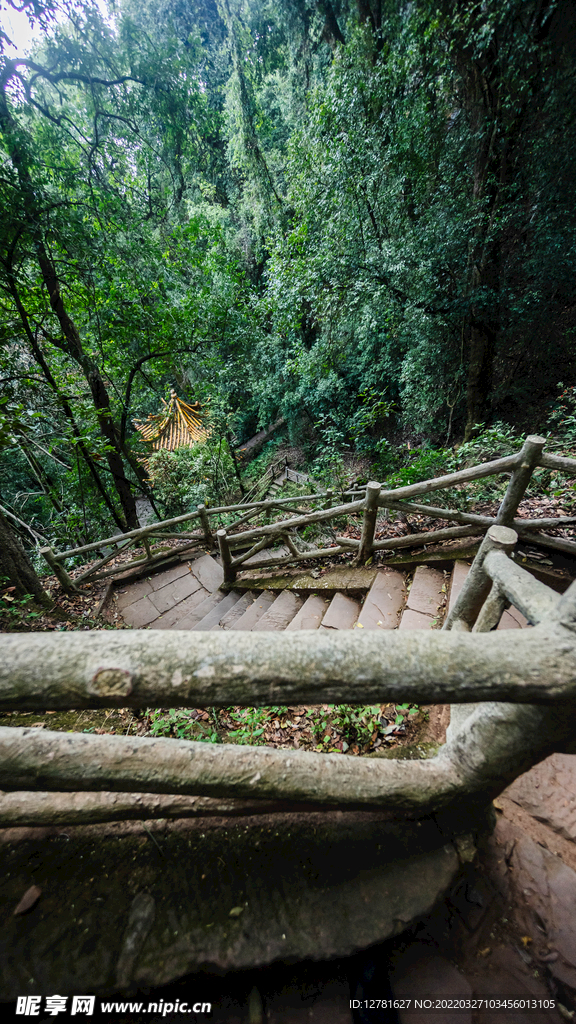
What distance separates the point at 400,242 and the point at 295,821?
7.86 metres

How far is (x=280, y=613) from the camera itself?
4012mm

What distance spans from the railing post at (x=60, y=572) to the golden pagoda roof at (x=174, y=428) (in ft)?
19.0

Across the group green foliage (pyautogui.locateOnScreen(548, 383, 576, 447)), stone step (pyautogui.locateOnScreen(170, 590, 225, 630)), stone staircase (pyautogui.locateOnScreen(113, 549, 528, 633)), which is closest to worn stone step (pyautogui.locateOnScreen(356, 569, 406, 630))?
stone staircase (pyautogui.locateOnScreen(113, 549, 528, 633))

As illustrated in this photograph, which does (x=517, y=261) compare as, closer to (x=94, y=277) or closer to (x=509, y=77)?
(x=509, y=77)

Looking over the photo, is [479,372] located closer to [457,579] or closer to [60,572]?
[457,579]

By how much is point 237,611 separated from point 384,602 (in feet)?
7.35

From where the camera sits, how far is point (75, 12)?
453 cm

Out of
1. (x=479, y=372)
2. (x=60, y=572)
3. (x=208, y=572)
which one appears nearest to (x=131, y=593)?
(x=60, y=572)

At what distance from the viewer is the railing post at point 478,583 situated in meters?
1.78

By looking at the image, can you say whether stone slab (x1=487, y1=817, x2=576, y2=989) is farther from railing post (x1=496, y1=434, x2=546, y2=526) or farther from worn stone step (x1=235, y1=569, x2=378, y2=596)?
worn stone step (x1=235, y1=569, x2=378, y2=596)

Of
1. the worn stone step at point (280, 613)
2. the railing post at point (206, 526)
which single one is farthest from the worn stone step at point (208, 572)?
the worn stone step at point (280, 613)

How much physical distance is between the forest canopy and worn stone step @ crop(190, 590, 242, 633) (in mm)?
2325

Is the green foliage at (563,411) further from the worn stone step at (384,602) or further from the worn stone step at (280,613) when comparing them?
the worn stone step at (280,613)

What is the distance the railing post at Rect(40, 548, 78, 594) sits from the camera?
14.4 ft
